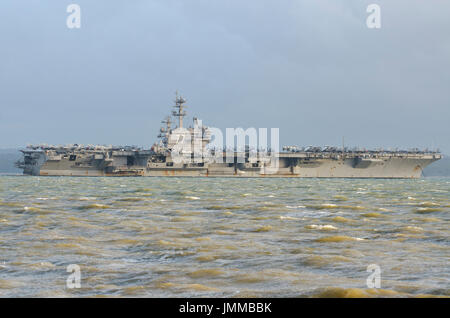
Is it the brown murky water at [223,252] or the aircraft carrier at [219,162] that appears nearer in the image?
the brown murky water at [223,252]

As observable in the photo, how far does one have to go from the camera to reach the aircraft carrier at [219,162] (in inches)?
2869

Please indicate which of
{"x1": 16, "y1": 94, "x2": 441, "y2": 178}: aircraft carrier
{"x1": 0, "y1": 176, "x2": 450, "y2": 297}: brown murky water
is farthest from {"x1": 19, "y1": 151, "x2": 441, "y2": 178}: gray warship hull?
{"x1": 0, "y1": 176, "x2": 450, "y2": 297}: brown murky water

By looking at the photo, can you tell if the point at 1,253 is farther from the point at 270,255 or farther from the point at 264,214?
the point at 264,214

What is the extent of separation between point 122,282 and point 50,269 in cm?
180

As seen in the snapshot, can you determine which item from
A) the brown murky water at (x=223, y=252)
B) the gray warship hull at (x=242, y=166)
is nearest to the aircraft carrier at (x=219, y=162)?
the gray warship hull at (x=242, y=166)

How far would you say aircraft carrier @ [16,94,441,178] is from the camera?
72.9 metres

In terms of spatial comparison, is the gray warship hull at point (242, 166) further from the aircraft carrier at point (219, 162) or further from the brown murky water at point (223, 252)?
the brown murky water at point (223, 252)

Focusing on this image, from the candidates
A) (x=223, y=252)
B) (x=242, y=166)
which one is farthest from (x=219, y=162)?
(x=223, y=252)

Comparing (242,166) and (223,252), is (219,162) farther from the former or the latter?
(223,252)
